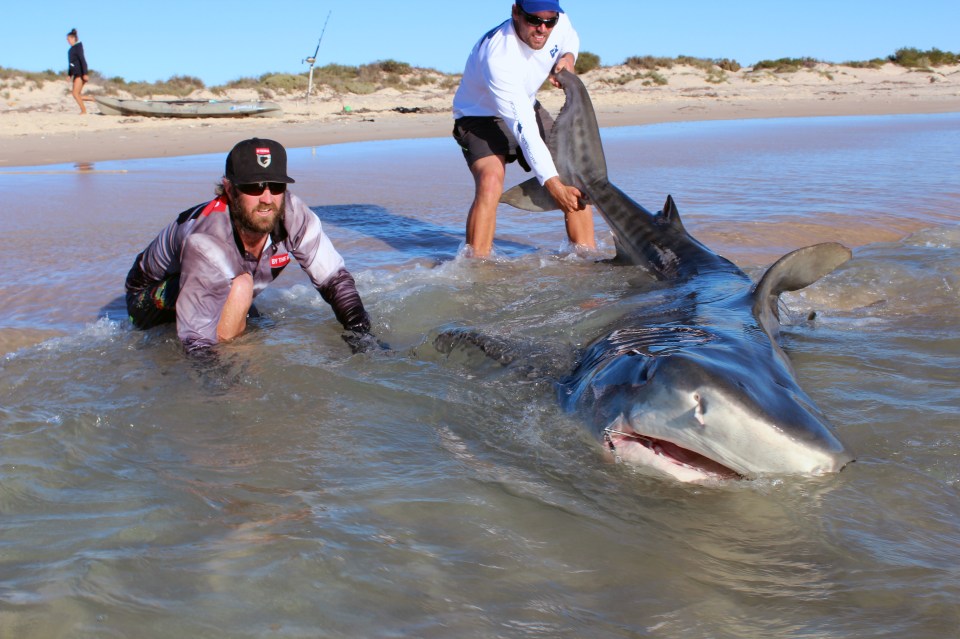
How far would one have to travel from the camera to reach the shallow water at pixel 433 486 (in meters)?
2.09

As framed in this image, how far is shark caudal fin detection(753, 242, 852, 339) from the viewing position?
145 inches

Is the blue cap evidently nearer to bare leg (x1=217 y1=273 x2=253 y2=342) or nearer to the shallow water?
the shallow water

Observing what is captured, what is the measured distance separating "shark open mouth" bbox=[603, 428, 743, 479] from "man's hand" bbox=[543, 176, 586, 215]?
3.52m

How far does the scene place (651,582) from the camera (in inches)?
88.0

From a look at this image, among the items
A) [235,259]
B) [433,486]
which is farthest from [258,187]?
[433,486]

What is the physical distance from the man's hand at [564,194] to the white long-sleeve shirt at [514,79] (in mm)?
51

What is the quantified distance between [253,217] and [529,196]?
2.61m

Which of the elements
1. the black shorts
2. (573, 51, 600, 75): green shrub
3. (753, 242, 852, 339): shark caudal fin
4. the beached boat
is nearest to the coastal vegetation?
(573, 51, 600, 75): green shrub

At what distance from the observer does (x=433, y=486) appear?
2764 mm

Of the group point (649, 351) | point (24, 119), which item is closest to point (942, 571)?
point (649, 351)

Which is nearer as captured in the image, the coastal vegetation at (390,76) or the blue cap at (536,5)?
the blue cap at (536,5)

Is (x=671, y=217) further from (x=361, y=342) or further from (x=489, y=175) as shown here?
(x=361, y=342)

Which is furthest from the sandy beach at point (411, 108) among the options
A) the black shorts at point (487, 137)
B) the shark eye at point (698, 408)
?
the shark eye at point (698, 408)

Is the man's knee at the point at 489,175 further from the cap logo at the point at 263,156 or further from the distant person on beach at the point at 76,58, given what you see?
the distant person on beach at the point at 76,58
